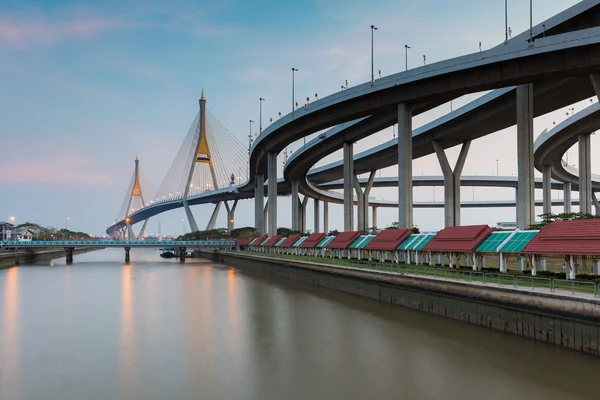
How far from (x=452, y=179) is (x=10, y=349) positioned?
59113 millimetres

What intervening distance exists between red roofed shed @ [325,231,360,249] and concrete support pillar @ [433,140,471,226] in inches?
892

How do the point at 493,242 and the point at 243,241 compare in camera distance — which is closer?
the point at 493,242

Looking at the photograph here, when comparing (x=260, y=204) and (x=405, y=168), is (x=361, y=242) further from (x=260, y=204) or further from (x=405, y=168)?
(x=260, y=204)

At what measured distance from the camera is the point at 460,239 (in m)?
32.7

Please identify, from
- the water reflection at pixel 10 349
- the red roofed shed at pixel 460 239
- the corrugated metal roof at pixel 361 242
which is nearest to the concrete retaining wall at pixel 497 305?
the red roofed shed at pixel 460 239

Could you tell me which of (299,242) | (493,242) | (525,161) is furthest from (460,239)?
(299,242)

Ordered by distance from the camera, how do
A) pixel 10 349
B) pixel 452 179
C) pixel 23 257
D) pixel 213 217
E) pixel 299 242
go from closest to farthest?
pixel 10 349, pixel 299 242, pixel 452 179, pixel 23 257, pixel 213 217

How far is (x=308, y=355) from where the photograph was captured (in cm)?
2148

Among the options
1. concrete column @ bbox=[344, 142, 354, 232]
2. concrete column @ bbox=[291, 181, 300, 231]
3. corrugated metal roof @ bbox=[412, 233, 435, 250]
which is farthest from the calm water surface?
A: concrete column @ bbox=[291, 181, 300, 231]

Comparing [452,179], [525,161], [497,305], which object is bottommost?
[497,305]

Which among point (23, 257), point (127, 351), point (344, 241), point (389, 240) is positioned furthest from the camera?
point (23, 257)

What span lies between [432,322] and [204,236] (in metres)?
122

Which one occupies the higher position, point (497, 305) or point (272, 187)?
point (272, 187)

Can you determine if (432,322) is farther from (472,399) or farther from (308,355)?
(472,399)
